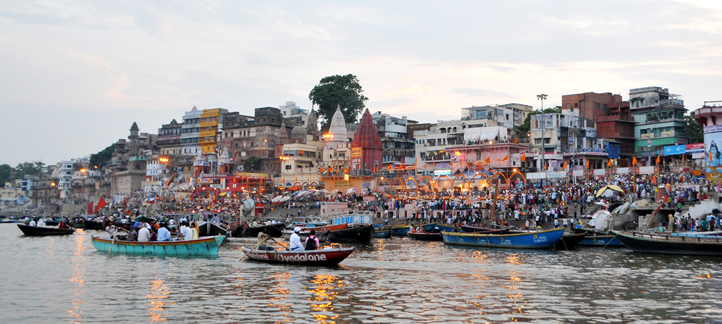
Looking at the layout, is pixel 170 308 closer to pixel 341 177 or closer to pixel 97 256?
pixel 97 256

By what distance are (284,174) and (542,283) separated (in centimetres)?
6622

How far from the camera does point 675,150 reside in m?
58.7

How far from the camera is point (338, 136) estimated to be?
86.8 meters

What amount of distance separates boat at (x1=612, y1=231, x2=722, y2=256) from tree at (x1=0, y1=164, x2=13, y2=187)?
166534mm

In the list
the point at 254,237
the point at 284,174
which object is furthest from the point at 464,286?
the point at 284,174

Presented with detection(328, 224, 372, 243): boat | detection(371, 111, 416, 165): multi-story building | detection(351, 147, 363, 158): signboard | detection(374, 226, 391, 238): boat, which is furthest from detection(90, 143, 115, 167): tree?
detection(328, 224, 372, 243): boat

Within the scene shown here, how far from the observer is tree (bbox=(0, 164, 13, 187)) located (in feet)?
551

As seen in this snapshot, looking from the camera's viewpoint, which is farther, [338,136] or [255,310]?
[338,136]

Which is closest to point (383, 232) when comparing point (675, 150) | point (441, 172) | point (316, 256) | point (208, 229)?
point (208, 229)

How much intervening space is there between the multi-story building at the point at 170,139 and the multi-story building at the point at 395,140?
40.6 m

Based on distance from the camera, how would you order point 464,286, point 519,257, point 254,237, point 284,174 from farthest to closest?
point 284,174 < point 254,237 < point 519,257 < point 464,286

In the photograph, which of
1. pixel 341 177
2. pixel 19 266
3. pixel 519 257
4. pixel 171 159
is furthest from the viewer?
pixel 171 159

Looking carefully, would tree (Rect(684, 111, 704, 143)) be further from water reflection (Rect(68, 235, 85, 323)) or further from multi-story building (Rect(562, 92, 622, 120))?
water reflection (Rect(68, 235, 85, 323))

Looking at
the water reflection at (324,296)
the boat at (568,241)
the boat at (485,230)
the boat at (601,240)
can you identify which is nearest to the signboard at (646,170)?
the boat at (601,240)
